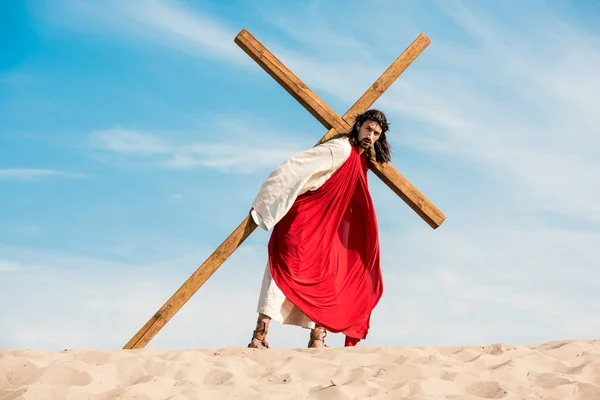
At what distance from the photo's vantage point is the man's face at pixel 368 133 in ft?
24.1

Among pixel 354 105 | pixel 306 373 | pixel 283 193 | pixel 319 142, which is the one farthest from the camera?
pixel 354 105

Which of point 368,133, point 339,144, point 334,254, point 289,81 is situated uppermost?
point 289,81

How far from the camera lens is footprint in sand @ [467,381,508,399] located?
17.7 ft

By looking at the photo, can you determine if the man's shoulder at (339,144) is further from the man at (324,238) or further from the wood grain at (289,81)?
the wood grain at (289,81)

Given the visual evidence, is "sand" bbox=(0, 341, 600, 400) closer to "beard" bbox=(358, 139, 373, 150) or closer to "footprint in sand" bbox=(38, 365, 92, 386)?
"footprint in sand" bbox=(38, 365, 92, 386)

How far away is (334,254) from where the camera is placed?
24.2ft

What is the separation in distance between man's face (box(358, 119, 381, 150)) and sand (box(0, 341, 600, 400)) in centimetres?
191

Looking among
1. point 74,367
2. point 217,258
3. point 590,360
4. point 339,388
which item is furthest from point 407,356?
point 74,367

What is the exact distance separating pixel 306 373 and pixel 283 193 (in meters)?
1.79

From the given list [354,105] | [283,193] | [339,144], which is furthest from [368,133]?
[283,193]

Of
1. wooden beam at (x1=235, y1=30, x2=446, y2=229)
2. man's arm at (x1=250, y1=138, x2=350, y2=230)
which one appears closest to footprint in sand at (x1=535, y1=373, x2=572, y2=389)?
wooden beam at (x1=235, y1=30, x2=446, y2=229)

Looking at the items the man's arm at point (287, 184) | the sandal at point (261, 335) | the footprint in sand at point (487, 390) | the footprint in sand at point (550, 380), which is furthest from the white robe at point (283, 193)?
the footprint in sand at point (550, 380)

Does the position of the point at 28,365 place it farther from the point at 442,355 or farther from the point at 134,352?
the point at 442,355

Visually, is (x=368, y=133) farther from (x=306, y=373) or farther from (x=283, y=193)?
(x=306, y=373)
